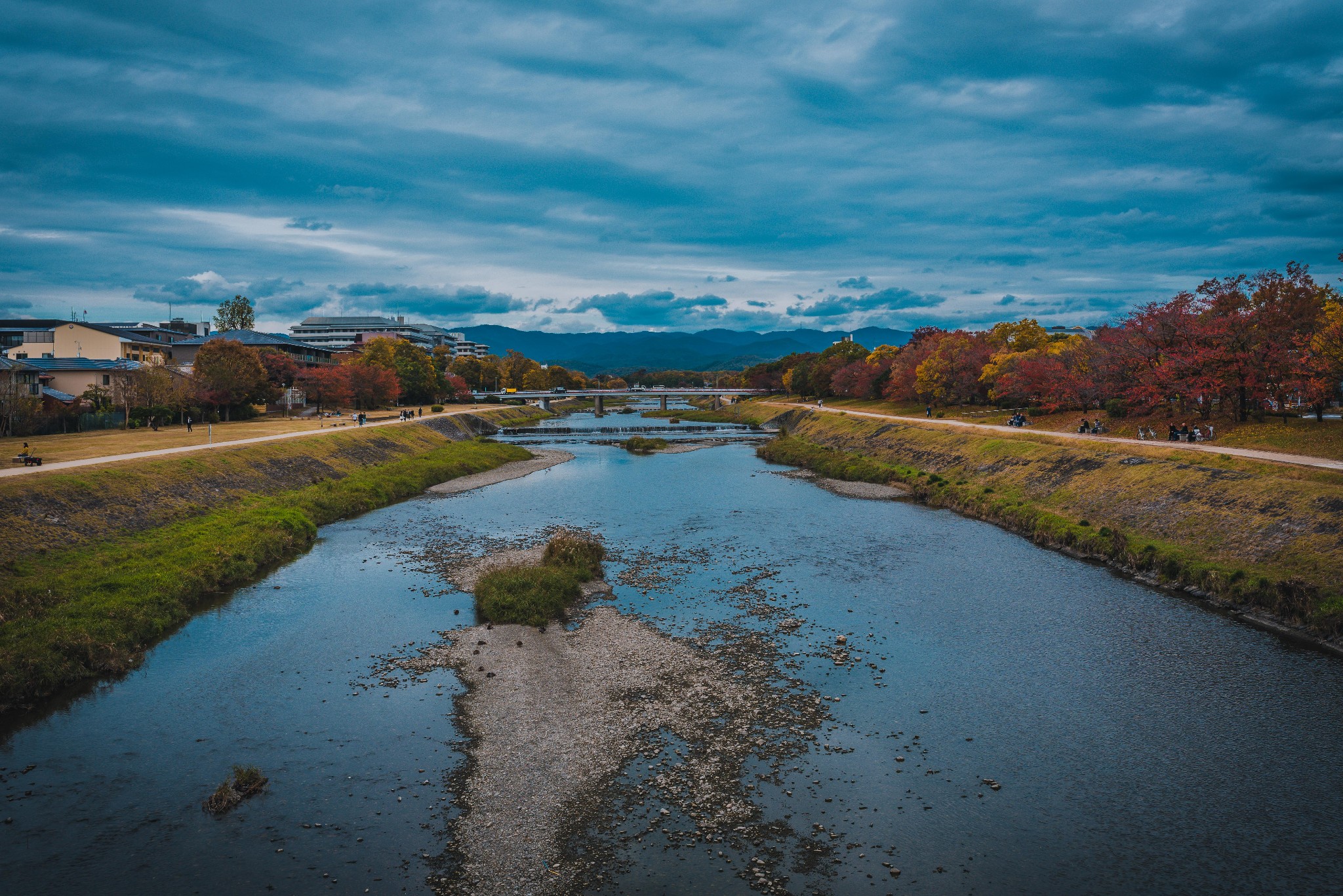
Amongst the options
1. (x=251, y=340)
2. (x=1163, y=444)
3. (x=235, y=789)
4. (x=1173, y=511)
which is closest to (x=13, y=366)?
(x=251, y=340)

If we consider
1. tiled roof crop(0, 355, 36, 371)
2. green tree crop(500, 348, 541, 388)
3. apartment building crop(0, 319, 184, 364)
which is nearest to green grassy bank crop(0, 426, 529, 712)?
tiled roof crop(0, 355, 36, 371)

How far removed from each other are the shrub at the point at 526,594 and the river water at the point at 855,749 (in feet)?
3.13

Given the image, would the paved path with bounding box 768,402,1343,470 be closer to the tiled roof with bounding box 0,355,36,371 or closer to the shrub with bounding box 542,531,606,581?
the shrub with bounding box 542,531,606,581

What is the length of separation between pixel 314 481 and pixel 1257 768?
4976 centimetres

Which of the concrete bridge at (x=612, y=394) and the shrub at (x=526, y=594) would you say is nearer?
the shrub at (x=526, y=594)

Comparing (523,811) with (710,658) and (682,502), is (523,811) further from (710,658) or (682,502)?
(682,502)

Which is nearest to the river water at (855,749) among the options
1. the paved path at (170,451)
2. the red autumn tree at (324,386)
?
the paved path at (170,451)

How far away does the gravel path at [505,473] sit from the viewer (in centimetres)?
5688

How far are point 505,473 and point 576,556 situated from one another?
34378 millimetres

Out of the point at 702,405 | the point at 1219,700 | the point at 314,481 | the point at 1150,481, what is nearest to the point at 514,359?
the point at 702,405

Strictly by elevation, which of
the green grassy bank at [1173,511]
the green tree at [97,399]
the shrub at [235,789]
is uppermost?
the green tree at [97,399]

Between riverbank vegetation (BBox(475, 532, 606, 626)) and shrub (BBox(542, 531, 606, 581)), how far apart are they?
0.03m

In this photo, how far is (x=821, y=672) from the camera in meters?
21.6

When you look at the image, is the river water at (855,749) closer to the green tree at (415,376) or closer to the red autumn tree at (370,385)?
the red autumn tree at (370,385)
